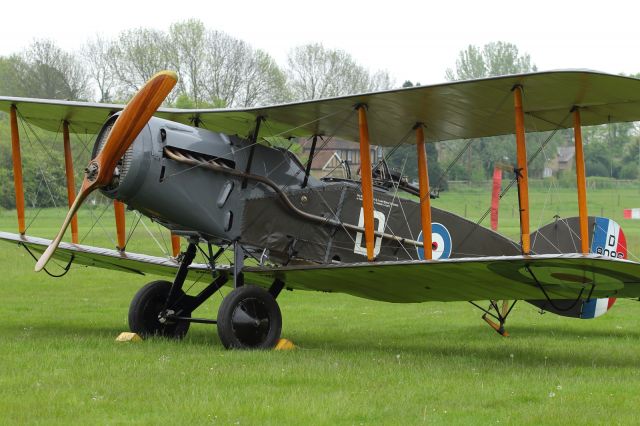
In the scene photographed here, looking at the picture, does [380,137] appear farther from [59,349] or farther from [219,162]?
[59,349]

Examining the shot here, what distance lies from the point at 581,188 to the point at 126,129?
455 cm

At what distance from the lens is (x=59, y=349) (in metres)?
10.0

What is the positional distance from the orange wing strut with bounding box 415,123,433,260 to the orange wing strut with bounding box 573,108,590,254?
70.5 inches

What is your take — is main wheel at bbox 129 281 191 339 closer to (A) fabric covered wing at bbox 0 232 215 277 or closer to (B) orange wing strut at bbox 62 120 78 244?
(A) fabric covered wing at bbox 0 232 215 277

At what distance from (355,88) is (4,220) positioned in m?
33.0

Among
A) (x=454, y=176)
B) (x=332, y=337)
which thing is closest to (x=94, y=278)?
(x=332, y=337)

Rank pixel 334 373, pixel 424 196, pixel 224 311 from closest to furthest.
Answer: pixel 334 373
pixel 224 311
pixel 424 196

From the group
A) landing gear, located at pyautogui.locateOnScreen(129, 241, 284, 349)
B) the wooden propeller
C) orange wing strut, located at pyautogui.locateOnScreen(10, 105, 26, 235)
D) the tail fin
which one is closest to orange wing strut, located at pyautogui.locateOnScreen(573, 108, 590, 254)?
the tail fin

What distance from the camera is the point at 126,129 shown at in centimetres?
963

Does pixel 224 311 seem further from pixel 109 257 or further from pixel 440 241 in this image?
pixel 440 241

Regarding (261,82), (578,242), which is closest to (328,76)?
(261,82)

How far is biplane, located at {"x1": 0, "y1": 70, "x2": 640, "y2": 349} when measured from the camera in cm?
959

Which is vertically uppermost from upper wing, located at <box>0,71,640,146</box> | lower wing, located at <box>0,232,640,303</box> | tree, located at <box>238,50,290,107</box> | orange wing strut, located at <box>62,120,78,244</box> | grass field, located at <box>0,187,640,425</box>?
tree, located at <box>238,50,290,107</box>

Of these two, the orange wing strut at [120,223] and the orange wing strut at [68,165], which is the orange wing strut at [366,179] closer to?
the orange wing strut at [120,223]
